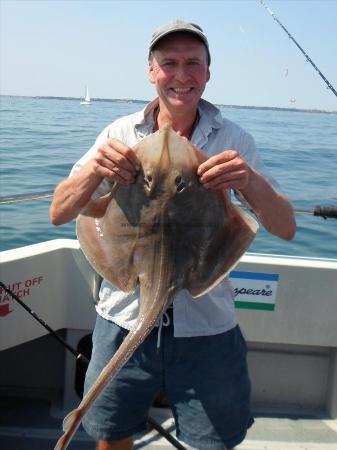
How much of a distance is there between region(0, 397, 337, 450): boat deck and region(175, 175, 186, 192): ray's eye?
235 cm

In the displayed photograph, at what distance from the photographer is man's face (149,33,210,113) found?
2266 mm

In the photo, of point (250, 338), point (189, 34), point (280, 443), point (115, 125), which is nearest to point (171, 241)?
point (115, 125)

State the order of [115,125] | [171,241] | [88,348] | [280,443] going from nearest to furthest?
[171,241], [115,125], [280,443], [88,348]

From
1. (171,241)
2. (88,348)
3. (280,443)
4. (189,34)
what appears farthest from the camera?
(88,348)

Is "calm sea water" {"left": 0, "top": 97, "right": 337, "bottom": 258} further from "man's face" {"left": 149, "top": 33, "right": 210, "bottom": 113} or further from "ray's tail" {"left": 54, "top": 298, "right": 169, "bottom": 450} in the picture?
"ray's tail" {"left": 54, "top": 298, "right": 169, "bottom": 450}

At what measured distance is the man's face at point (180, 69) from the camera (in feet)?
7.43

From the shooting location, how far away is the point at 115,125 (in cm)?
248

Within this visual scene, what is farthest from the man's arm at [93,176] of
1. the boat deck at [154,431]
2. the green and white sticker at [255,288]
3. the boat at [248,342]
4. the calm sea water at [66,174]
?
the calm sea water at [66,174]

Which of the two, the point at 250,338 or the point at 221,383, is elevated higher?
the point at 221,383

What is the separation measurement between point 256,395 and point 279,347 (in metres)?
0.42

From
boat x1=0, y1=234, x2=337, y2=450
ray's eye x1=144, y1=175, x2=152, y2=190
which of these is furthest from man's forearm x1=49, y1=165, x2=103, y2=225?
boat x1=0, y1=234, x2=337, y2=450

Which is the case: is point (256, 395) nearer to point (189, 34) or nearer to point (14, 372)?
point (14, 372)

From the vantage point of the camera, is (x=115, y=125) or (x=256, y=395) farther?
(x=256, y=395)

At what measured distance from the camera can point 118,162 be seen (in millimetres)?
1843
